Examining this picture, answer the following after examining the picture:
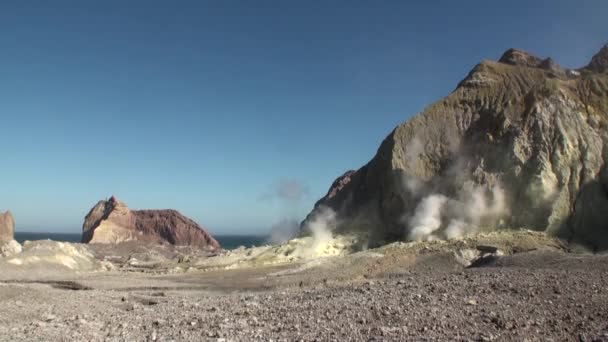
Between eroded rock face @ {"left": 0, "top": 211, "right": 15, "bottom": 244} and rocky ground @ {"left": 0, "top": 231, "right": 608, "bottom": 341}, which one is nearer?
rocky ground @ {"left": 0, "top": 231, "right": 608, "bottom": 341}

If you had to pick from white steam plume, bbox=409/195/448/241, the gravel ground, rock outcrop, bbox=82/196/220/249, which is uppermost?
rock outcrop, bbox=82/196/220/249

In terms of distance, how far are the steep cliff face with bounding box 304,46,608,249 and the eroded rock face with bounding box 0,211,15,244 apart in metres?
39.5

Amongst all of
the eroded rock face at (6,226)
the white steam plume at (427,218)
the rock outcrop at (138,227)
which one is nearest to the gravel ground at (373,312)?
the white steam plume at (427,218)

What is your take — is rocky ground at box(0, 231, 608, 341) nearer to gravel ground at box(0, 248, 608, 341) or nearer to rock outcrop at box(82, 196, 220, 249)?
gravel ground at box(0, 248, 608, 341)

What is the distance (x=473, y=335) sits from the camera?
1240 cm

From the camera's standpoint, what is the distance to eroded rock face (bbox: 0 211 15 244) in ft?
208

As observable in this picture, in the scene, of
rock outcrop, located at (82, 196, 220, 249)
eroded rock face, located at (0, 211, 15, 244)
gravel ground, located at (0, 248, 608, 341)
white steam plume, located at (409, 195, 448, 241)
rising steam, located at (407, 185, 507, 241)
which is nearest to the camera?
gravel ground, located at (0, 248, 608, 341)

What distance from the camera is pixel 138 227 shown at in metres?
112

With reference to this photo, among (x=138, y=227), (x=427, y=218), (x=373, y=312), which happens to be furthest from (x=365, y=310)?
(x=138, y=227)

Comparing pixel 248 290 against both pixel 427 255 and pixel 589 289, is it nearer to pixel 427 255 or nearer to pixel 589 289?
pixel 427 255

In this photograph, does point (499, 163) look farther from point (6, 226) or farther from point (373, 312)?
point (6, 226)

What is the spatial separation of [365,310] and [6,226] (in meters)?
61.5

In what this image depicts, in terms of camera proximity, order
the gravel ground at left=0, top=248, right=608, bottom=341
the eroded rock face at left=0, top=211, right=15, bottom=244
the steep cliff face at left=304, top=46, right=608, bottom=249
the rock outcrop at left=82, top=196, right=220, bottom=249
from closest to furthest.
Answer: the gravel ground at left=0, top=248, right=608, bottom=341
the steep cliff face at left=304, top=46, right=608, bottom=249
the eroded rock face at left=0, top=211, right=15, bottom=244
the rock outcrop at left=82, top=196, right=220, bottom=249

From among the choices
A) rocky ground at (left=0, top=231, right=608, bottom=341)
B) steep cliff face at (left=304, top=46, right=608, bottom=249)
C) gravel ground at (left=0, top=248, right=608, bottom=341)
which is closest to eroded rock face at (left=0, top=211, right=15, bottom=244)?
steep cliff face at (left=304, top=46, right=608, bottom=249)
